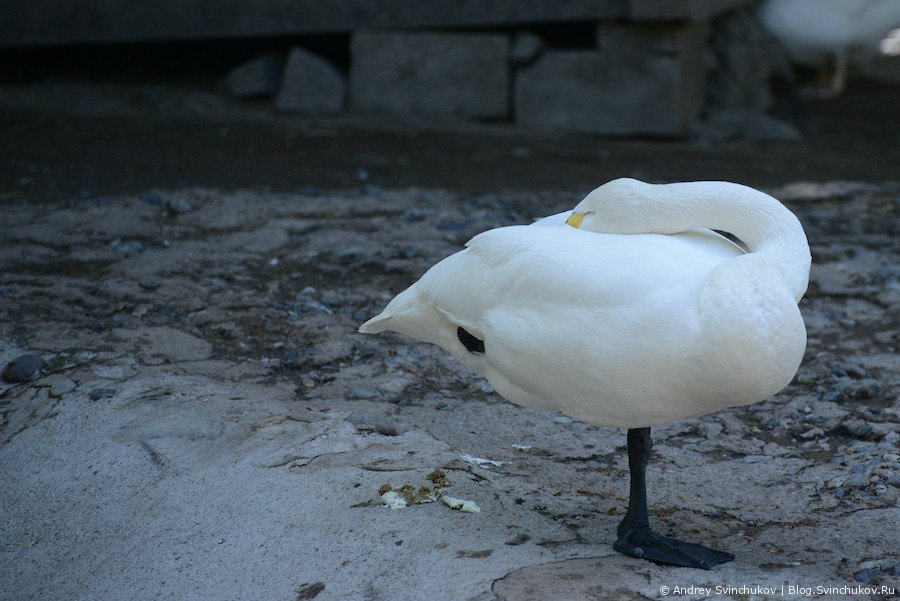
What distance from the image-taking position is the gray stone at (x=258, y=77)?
8805 millimetres

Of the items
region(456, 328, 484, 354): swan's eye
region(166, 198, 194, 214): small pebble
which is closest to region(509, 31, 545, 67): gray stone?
region(166, 198, 194, 214): small pebble

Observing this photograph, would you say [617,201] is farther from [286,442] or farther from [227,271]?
[227,271]

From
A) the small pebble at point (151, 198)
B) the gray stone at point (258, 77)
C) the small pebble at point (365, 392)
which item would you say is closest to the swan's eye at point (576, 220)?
the small pebble at point (365, 392)

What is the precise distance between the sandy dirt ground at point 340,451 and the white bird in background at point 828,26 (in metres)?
5.54

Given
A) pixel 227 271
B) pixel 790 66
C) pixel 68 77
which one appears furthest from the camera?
pixel 790 66

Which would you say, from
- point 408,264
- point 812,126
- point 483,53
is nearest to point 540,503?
point 408,264

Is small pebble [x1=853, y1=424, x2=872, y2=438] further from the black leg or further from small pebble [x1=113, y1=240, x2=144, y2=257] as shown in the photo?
small pebble [x1=113, y1=240, x2=144, y2=257]

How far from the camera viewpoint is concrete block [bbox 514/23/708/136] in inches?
316

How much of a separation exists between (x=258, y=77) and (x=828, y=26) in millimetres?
6326

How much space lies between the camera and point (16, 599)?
283 centimetres

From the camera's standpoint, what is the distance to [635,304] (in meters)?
2.46

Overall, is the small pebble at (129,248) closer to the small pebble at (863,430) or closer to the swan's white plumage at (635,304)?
the swan's white plumage at (635,304)

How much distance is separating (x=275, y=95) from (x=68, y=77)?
7.21 ft

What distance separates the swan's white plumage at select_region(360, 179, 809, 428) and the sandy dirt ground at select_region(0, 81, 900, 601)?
20.2 inches
